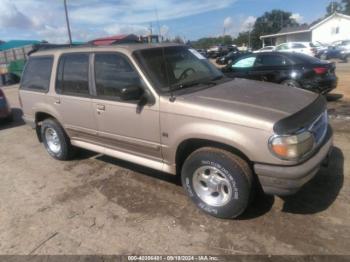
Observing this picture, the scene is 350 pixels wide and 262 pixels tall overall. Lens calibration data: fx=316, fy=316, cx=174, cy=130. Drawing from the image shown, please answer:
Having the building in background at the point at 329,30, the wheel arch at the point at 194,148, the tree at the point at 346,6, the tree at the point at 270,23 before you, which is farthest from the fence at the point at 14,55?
the tree at the point at 346,6

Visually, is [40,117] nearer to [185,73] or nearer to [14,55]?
[185,73]

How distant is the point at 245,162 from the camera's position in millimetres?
3209

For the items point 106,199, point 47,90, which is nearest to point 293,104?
point 106,199

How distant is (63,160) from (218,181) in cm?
330

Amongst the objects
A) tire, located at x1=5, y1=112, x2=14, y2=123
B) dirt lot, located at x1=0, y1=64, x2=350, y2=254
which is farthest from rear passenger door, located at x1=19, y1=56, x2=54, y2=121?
tire, located at x1=5, y1=112, x2=14, y2=123

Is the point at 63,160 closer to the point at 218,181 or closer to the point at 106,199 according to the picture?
the point at 106,199

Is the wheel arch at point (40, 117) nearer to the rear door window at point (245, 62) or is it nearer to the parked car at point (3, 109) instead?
the parked car at point (3, 109)

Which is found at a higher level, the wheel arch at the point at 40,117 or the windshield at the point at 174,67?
the windshield at the point at 174,67

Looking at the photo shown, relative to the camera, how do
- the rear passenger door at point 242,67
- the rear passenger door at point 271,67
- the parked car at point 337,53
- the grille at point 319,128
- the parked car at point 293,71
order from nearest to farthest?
1. the grille at point 319,128
2. the parked car at point 293,71
3. the rear passenger door at point 271,67
4. the rear passenger door at point 242,67
5. the parked car at point 337,53

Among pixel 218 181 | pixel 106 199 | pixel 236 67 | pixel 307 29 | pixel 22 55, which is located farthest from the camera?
pixel 307 29

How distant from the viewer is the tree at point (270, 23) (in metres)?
79.0

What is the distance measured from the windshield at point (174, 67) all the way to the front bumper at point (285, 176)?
1.48 m

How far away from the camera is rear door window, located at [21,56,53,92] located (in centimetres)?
523

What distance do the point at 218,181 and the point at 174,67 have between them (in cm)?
161
